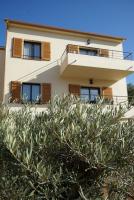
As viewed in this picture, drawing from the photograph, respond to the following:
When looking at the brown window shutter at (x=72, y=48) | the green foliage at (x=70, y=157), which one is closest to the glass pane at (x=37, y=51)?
the brown window shutter at (x=72, y=48)

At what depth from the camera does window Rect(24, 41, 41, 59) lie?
18656mm

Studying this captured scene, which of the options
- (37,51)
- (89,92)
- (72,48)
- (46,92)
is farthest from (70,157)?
(72,48)

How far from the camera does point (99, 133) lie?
6422mm

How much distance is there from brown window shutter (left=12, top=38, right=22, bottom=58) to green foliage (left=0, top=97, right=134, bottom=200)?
11.4 meters

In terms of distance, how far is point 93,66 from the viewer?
17406 mm

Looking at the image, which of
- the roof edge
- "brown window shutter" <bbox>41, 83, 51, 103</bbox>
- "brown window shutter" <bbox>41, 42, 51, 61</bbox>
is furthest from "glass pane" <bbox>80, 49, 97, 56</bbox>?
"brown window shutter" <bbox>41, 83, 51, 103</bbox>

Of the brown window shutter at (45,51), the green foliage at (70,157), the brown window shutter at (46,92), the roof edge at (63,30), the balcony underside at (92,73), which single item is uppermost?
the roof edge at (63,30)

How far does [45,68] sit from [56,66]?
0.90 metres

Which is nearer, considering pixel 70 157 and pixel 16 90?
pixel 70 157

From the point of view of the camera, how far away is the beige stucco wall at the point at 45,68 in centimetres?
1764

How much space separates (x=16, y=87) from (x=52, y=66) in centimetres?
330

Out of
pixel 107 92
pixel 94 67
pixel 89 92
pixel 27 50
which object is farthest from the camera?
pixel 107 92

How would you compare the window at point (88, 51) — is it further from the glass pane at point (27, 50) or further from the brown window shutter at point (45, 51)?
the glass pane at point (27, 50)

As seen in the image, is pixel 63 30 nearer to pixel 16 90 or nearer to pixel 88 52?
pixel 88 52
